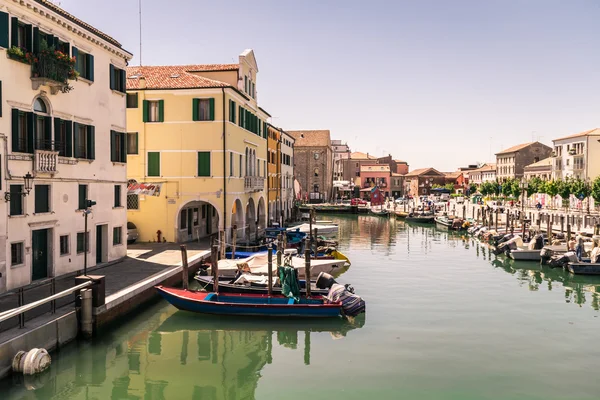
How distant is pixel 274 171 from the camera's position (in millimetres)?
49375

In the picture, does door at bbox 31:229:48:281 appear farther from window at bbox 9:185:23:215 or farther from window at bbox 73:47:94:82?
window at bbox 73:47:94:82

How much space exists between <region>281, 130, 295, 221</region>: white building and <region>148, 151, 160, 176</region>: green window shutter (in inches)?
904

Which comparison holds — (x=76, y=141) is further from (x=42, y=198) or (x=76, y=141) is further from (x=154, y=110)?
(x=154, y=110)

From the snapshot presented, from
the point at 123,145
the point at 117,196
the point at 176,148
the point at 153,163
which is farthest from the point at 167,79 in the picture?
the point at 117,196

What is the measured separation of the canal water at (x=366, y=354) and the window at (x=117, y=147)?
7.55m

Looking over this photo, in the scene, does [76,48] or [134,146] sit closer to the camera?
[76,48]

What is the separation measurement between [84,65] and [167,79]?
34.9 feet

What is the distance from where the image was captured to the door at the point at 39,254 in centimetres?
1855

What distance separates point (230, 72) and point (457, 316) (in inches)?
834

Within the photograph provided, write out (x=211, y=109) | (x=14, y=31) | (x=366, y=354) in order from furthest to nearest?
(x=211, y=109)
(x=14, y=31)
(x=366, y=354)

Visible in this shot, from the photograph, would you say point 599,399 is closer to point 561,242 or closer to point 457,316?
point 457,316

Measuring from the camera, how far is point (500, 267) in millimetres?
32812

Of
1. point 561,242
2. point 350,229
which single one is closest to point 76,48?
point 561,242

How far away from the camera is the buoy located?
1266 cm
